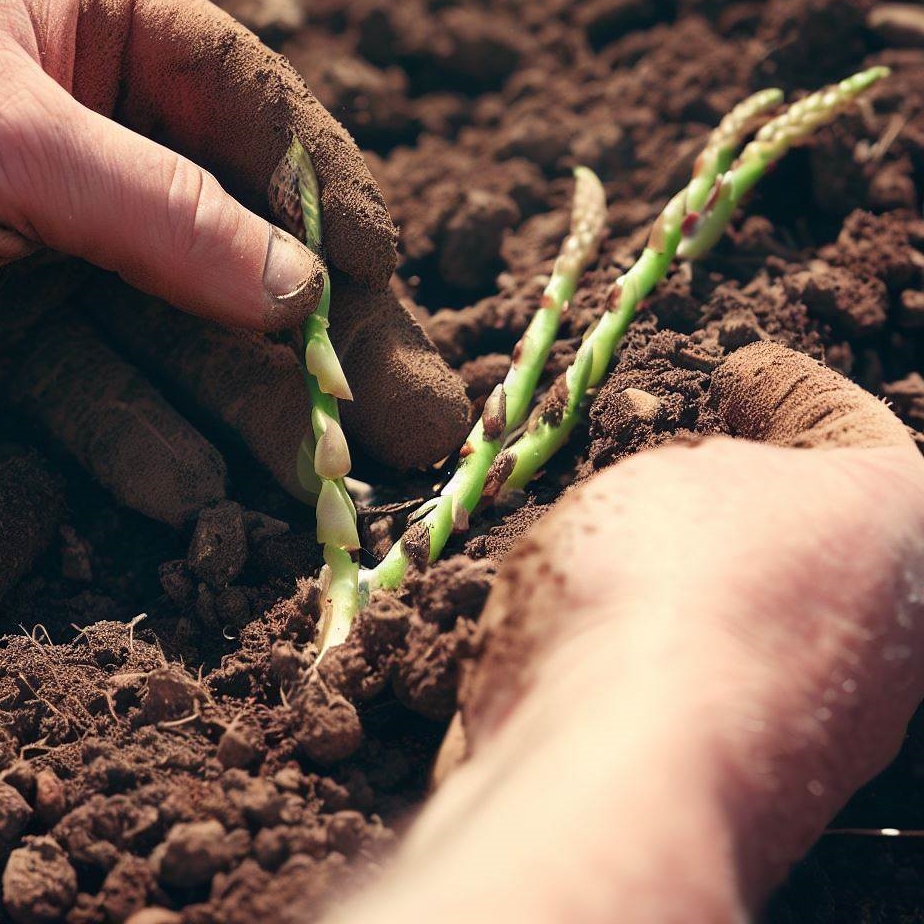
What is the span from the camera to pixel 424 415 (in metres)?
1.86

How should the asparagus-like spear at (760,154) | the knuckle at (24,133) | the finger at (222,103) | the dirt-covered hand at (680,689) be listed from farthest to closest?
the asparagus-like spear at (760,154) < the finger at (222,103) < the knuckle at (24,133) < the dirt-covered hand at (680,689)

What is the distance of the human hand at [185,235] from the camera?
1.58 m

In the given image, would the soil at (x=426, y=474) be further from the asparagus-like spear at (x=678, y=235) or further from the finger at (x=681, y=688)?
A: the finger at (x=681, y=688)

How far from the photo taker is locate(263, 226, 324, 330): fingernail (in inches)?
65.6

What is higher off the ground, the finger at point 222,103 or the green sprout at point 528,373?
the finger at point 222,103

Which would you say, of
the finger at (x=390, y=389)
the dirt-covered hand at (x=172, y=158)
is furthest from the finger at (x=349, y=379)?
the dirt-covered hand at (x=172, y=158)

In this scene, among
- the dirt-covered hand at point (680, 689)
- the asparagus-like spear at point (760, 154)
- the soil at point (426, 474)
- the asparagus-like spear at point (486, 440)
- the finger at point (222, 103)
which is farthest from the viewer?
the asparagus-like spear at point (760, 154)

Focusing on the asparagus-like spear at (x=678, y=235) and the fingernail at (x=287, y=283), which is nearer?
the fingernail at (x=287, y=283)

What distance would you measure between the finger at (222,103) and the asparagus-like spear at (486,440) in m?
0.34

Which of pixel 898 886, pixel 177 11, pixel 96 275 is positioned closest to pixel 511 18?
pixel 177 11

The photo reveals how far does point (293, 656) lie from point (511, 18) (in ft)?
7.86

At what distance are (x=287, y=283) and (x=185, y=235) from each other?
19cm

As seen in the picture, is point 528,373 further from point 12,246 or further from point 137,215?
point 12,246

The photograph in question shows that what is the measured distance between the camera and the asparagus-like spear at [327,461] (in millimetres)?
1592
